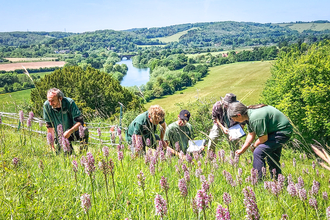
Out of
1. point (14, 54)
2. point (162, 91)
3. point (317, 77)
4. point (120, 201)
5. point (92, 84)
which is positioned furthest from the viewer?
point (14, 54)

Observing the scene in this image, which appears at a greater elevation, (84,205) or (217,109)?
(84,205)

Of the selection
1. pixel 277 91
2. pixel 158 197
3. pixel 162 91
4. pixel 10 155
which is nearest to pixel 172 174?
pixel 158 197

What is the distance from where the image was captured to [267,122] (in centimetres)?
395

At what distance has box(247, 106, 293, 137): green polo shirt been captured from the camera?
3.88 m

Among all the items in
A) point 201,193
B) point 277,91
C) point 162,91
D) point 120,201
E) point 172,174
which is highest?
point 201,193

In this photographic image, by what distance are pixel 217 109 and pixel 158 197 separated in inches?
188

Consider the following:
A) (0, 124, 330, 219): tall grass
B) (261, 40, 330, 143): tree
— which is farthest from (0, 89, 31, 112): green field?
(261, 40, 330, 143): tree

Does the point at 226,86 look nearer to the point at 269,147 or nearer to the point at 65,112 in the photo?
the point at 269,147

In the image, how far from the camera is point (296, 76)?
31859 mm

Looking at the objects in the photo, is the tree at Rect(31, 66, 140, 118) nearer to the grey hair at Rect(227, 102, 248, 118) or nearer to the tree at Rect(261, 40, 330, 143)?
the tree at Rect(261, 40, 330, 143)

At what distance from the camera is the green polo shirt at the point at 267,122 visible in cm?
388

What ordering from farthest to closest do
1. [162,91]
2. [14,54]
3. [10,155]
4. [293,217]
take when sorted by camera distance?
[14,54], [162,91], [10,155], [293,217]

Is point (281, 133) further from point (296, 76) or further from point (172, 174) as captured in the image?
point (296, 76)

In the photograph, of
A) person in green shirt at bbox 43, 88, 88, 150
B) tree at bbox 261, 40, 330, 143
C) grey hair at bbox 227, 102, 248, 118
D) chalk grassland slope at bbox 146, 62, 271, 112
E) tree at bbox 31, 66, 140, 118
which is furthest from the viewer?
chalk grassland slope at bbox 146, 62, 271, 112
